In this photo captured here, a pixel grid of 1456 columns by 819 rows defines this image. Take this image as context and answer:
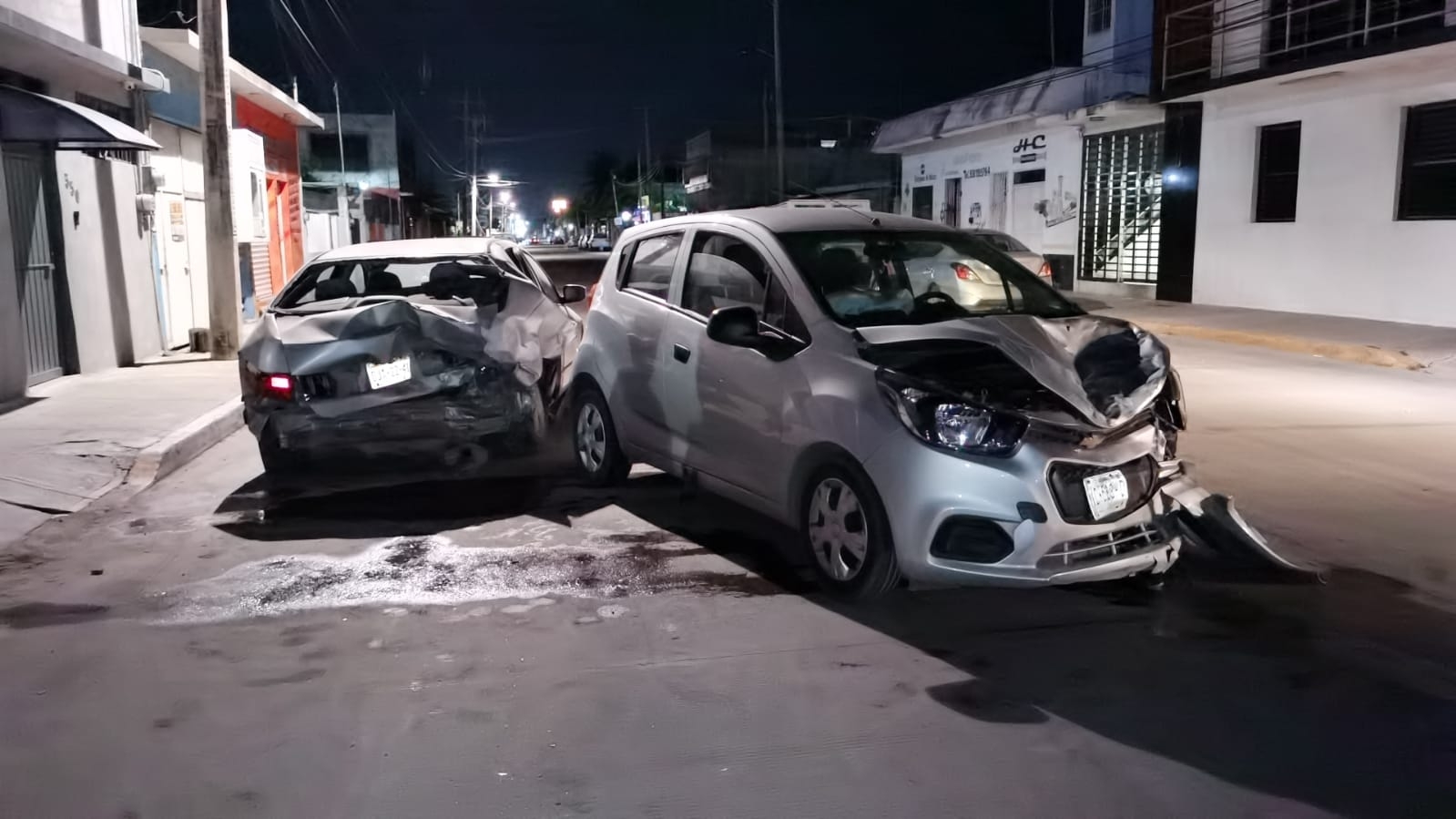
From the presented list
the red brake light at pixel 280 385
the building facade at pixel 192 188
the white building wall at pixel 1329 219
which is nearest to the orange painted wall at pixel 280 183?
the building facade at pixel 192 188

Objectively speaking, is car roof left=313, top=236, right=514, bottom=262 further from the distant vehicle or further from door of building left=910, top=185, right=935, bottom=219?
door of building left=910, top=185, right=935, bottom=219

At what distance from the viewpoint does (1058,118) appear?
86.1 feet

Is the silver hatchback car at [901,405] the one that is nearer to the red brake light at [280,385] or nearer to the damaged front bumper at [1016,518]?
the damaged front bumper at [1016,518]

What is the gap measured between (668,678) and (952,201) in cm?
3094

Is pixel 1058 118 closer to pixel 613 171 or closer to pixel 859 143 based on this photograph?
pixel 859 143

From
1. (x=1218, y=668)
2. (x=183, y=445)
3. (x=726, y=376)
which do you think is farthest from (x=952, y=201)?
(x=1218, y=668)

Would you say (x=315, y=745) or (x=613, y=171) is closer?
(x=315, y=745)

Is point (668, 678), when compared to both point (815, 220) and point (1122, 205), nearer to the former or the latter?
point (815, 220)

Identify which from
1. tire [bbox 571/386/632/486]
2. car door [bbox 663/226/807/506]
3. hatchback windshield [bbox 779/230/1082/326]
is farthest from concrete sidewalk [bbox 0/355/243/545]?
hatchback windshield [bbox 779/230/1082/326]

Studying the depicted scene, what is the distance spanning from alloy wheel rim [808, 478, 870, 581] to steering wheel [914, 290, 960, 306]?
1.13 m

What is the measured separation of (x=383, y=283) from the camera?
9086 mm

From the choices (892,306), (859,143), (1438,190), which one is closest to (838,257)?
(892,306)

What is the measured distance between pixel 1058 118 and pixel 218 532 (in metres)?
23.0

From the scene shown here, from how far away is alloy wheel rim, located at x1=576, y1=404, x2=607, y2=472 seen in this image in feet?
25.1
